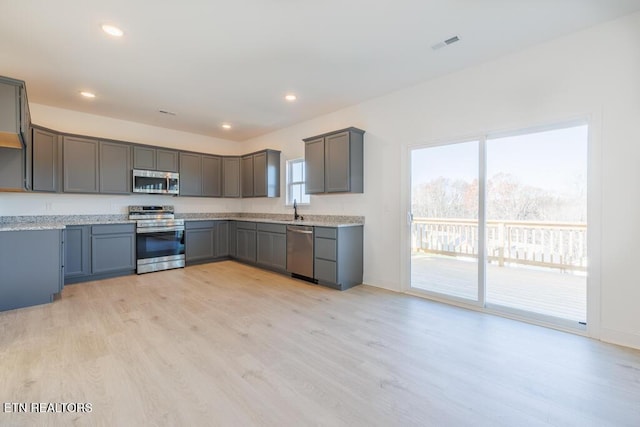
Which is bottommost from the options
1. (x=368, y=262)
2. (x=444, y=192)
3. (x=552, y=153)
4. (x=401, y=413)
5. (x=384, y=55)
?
(x=401, y=413)

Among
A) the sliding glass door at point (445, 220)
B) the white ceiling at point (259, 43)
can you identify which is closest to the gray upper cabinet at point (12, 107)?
the white ceiling at point (259, 43)

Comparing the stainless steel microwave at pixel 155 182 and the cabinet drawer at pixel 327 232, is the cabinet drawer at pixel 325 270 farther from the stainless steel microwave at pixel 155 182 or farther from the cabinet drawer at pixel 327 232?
the stainless steel microwave at pixel 155 182

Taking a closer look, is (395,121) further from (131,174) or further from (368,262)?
(131,174)

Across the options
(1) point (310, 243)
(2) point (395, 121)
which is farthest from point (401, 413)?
(2) point (395, 121)

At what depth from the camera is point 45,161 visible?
4289 mm

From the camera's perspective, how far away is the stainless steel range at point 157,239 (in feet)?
16.5

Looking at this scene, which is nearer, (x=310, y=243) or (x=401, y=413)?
(x=401, y=413)

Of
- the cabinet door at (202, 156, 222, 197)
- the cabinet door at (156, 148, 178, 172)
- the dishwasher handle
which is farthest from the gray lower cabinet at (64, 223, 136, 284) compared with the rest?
the dishwasher handle

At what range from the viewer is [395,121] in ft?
13.5

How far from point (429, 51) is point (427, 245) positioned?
7.84 ft

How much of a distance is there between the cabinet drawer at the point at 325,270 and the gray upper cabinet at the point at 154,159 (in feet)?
11.9

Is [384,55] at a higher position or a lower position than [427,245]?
higher

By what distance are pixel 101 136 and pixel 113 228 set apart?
1807mm

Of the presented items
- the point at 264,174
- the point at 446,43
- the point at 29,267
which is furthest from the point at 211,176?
the point at 446,43
